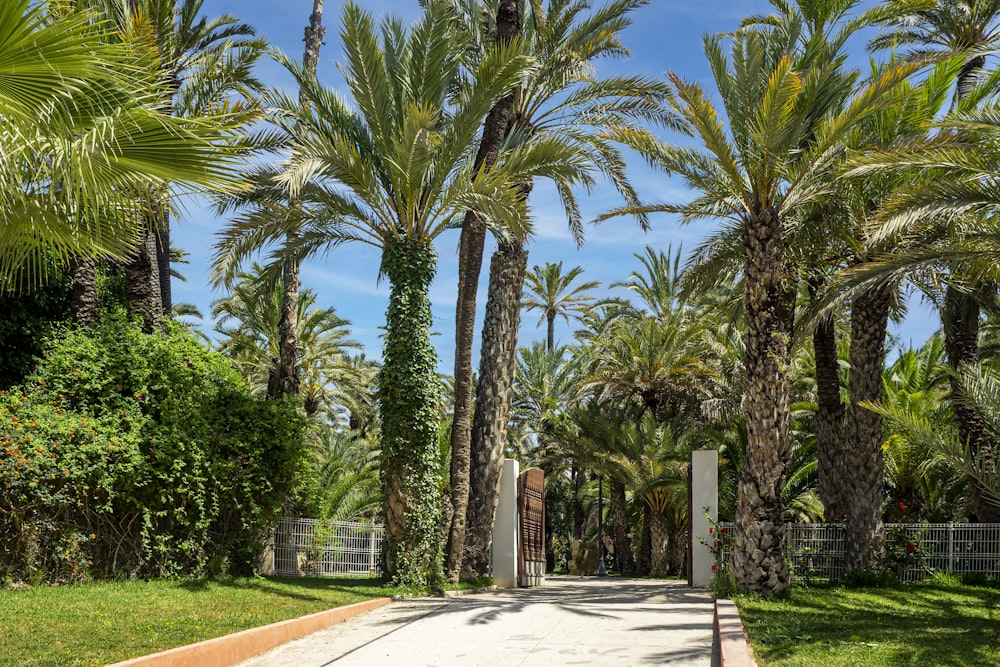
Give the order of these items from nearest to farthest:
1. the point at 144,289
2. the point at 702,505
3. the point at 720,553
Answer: the point at 144,289, the point at 720,553, the point at 702,505

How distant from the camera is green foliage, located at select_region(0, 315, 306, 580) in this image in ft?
40.1

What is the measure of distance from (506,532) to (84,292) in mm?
9110

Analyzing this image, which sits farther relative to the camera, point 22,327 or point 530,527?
point 530,527

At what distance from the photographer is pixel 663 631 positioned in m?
10.3

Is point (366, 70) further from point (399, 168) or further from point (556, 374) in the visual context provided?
point (556, 374)

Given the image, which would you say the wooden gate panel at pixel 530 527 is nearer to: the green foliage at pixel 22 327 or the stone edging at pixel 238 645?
the stone edging at pixel 238 645

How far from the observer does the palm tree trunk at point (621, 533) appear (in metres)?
31.5

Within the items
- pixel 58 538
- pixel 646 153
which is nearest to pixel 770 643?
pixel 646 153

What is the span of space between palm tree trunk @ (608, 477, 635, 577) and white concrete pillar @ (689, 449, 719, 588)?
536 inches

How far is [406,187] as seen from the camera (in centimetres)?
1483

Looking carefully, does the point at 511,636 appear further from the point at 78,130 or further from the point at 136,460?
the point at 78,130

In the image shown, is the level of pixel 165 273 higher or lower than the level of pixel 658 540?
higher

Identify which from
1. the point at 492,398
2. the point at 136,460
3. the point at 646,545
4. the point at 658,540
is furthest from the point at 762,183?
the point at 646,545

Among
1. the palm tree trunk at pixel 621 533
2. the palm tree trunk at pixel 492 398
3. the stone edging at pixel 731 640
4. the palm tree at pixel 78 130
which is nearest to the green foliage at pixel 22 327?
the palm tree trunk at pixel 492 398
